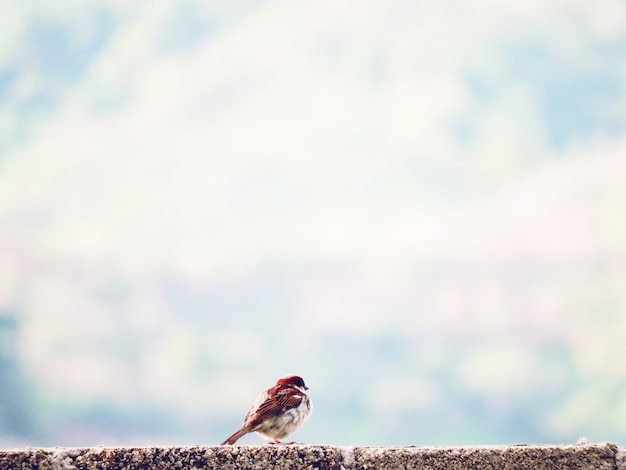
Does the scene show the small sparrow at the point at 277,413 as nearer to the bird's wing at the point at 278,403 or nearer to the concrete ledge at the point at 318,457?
the bird's wing at the point at 278,403

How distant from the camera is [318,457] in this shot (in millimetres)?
2674

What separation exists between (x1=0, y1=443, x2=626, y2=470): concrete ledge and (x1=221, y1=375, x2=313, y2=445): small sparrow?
5.07ft

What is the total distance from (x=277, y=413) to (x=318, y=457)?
1.73m

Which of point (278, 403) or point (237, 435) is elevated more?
point (278, 403)

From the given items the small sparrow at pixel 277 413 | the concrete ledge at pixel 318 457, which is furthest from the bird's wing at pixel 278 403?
the concrete ledge at pixel 318 457

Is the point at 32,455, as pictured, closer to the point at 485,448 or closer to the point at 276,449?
the point at 276,449

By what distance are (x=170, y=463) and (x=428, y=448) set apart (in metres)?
1.06

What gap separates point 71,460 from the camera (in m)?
2.61

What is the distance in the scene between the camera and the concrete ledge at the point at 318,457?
2594mm

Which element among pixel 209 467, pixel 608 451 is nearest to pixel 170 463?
pixel 209 467

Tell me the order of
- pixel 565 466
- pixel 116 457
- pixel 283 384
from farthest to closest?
pixel 283 384
pixel 565 466
pixel 116 457

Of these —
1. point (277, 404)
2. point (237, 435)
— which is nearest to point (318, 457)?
point (237, 435)

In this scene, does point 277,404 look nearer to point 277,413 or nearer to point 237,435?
point 277,413

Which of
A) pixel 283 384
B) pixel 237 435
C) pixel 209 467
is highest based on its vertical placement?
pixel 283 384
